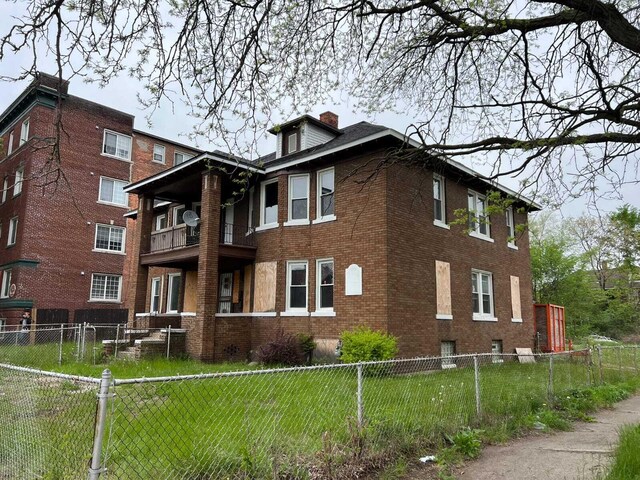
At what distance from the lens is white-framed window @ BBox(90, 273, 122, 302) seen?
28.5 metres

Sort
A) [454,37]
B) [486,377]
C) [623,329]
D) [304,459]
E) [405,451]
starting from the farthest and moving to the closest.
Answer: [623,329], [486,377], [454,37], [405,451], [304,459]

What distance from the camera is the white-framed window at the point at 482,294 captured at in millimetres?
18016

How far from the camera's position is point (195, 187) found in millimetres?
19281

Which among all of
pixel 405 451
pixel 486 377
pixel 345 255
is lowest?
pixel 405 451

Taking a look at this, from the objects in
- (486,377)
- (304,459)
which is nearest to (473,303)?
(486,377)

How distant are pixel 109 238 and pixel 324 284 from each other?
19646 mm

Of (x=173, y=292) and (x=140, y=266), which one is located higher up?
(x=140, y=266)

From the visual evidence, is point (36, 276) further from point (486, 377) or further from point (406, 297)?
point (486, 377)

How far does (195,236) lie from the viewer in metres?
17.9

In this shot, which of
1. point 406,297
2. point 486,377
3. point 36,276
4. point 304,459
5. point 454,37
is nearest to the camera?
point 304,459

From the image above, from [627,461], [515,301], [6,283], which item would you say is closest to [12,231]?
[6,283]

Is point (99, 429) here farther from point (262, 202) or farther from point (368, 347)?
point (262, 202)

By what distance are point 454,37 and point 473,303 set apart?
12.2 meters

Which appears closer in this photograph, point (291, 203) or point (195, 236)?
point (291, 203)
